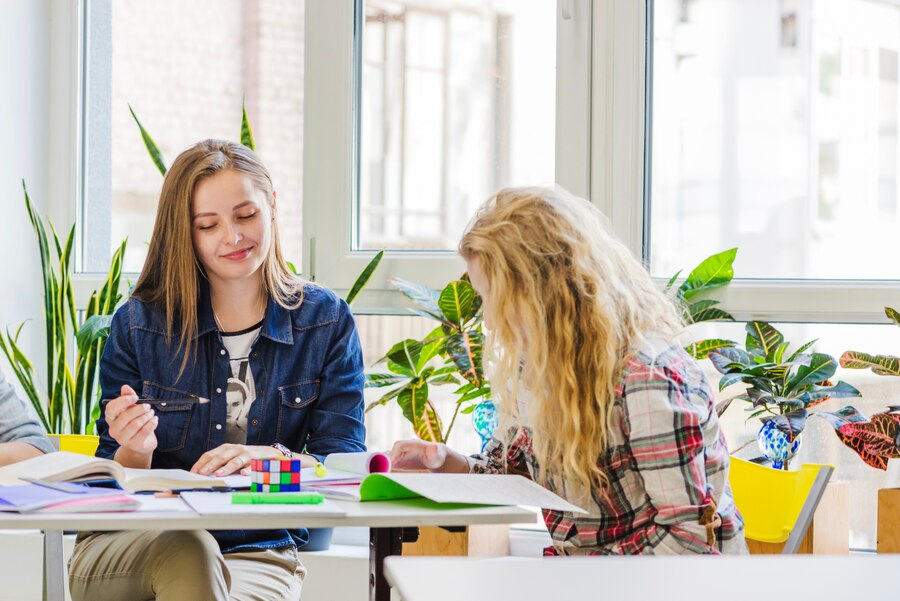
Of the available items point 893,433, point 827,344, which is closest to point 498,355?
point 893,433

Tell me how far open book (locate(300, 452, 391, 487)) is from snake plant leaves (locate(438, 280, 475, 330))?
923 mm

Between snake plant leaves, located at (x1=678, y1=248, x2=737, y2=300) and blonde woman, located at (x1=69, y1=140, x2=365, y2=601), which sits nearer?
blonde woman, located at (x1=69, y1=140, x2=365, y2=601)

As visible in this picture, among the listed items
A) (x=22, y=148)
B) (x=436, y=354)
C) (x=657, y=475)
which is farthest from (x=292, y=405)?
(x=22, y=148)

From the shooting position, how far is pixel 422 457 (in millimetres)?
1912

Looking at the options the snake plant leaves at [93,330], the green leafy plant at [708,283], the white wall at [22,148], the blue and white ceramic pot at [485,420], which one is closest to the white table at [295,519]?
the blue and white ceramic pot at [485,420]

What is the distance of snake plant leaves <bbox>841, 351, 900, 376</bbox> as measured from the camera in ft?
8.04

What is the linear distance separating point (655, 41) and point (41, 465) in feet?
6.98

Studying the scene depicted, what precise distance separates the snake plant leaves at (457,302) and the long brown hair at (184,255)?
565mm

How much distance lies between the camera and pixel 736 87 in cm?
303

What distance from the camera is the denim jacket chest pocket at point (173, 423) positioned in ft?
7.18

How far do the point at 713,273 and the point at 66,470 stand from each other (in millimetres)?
1760

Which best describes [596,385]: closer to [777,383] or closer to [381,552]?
[381,552]

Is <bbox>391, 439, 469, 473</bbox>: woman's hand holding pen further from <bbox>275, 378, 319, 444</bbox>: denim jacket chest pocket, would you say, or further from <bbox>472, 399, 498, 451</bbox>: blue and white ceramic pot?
<bbox>472, 399, 498, 451</bbox>: blue and white ceramic pot

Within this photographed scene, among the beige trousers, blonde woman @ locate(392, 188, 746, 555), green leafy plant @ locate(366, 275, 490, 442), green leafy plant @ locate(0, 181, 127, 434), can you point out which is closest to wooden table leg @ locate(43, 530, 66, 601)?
the beige trousers
